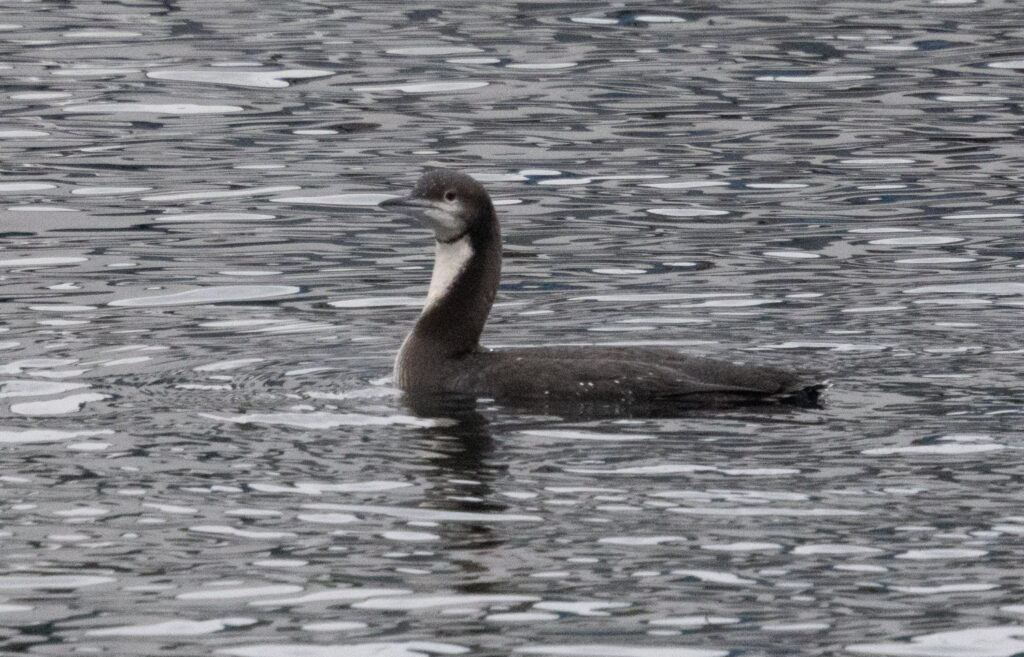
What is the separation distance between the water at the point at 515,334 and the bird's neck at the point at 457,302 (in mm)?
257

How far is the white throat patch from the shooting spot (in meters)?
10.1

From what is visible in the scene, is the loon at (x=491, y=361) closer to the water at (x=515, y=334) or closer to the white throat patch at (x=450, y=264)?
the white throat patch at (x=450, y=264)

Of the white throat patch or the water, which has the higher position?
the white throat patch

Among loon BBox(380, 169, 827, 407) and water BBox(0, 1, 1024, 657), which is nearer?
water BBox(0, 1, 1024, 657)

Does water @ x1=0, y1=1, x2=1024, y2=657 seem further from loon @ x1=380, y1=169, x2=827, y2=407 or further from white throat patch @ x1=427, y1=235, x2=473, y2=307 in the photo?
white throat patch @ x1=427, y1=235, x2=473, y2=307

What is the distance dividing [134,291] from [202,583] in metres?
5.88

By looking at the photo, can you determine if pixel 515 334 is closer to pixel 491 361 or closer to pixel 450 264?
pixel 450 264

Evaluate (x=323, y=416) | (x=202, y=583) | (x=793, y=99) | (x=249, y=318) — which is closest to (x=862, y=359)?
(x=323, y=416)

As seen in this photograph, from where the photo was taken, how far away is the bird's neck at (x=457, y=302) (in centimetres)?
991

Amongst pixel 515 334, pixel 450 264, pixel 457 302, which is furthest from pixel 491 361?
pixel 515 334

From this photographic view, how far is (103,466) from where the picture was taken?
834 cm

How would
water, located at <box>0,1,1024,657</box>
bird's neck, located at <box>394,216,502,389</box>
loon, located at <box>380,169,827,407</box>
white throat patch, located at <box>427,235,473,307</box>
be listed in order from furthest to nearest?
white throat patch, located at <box>427,235,473,307</box>
bird's neck, located at <box>394,216,502,389</box>
loon, located at <box>380,169,827,407</box>
water, located at <box>0,1,1024,657</box>

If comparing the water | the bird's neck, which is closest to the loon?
the bird's neck

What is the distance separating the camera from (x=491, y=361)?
9656mm
